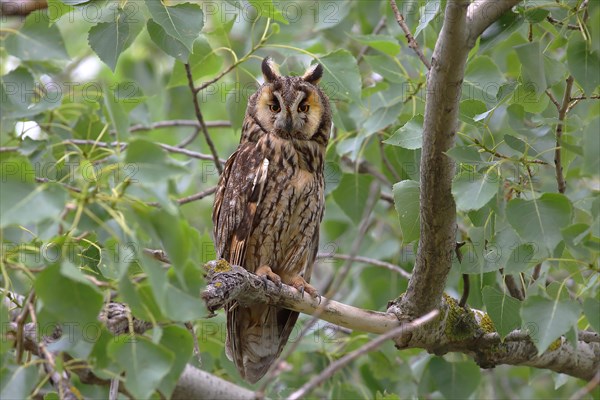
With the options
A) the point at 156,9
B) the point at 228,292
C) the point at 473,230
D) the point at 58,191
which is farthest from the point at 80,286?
the point at 473,230

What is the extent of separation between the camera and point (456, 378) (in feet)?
11.2

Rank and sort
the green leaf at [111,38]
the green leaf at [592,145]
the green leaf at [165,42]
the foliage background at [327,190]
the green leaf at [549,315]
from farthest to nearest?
the green leaf at [165,42]
the green leaf at [111,38]
the green leaf at [549,315]
the green leaf at [592,145]
the foliage background at [327,190]

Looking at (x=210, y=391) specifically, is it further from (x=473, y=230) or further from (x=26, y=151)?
(x=473, y=230)

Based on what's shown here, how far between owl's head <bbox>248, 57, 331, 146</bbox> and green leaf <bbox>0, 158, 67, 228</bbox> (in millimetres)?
2077

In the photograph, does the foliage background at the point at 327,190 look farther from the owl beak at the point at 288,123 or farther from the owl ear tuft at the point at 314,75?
the owl beak at the point at 288,123

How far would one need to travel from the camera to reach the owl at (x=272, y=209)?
12.1 feet

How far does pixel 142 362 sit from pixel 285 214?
192 centimetres

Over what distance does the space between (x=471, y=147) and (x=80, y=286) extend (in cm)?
122

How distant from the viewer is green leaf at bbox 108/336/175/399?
179 centimetres

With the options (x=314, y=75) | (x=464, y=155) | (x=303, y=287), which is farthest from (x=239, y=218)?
(x=464, y=155)

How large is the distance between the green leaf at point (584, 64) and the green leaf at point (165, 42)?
1.38 m

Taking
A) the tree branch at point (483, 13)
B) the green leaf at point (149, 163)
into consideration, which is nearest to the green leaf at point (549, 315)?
the tree branch at point (483, 13)

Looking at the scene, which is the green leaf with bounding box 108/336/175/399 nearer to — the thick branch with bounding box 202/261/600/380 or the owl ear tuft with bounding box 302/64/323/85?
the thick branch with bounding box 202/261/600/380

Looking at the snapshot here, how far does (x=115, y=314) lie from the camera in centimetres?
256
